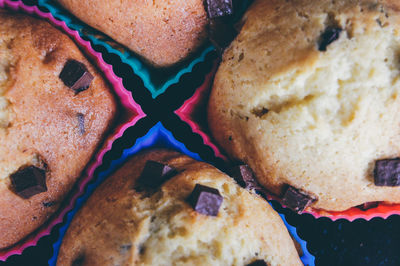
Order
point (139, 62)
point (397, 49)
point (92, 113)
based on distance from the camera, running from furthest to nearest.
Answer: point (139, 62) → point (92, 113) → point (397, 49)

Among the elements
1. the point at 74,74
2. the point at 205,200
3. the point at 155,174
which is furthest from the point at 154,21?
the point at 205,200

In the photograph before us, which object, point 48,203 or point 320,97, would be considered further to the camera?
point 48,203

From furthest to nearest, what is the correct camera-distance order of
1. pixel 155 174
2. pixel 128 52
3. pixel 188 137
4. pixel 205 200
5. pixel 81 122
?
pixel 188 137 → pixel 128 52 → pixel 81 122 → pixel 155 174 → pixel 205 200

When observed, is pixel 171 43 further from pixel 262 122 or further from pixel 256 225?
pixel 256 225

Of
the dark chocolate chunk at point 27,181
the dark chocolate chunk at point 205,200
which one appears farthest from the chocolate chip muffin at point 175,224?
the dark chocolate chunk at point 27,181

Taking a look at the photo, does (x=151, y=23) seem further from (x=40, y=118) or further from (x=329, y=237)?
(x=329, y=237)

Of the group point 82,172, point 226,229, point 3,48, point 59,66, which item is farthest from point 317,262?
point 3,48
